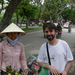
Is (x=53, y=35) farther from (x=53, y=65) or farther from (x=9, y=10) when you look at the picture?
(x=9, y=10)

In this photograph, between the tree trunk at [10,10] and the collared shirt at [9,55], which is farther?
the tree trunk at [10,10]

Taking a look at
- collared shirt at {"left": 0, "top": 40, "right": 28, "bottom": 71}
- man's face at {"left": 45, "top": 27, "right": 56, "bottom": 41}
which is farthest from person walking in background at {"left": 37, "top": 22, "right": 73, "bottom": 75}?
collared shirt at {"left": 0, "top": 40, "right": 28, "bottom": 71}

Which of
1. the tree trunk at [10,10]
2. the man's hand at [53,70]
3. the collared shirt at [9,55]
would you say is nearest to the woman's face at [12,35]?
the collared shirt at [9,55]

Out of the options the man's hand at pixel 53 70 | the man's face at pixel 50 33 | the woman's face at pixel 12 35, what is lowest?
the man's hand at pixel 53 70

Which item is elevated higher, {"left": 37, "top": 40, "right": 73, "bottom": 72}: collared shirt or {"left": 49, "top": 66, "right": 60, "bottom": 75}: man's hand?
{"left": 37, "top": 40, "right": 73, "bottom": 72}: collared shirt

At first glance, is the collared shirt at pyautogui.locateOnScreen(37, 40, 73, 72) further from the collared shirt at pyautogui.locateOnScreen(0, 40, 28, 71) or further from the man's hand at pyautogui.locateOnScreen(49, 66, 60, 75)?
the collared shirt at pyautogui.locateOnScreen(0, 40, 28, 71)

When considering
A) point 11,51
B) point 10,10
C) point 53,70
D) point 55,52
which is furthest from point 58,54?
point 10,10

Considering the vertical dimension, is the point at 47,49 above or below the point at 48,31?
below

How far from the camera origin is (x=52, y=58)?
2.26 meters

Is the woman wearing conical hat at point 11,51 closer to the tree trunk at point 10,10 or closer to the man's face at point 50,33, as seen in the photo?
the man's face at point 50,33

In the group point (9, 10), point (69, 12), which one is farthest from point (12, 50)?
point (69, 12)

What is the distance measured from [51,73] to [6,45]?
82cm

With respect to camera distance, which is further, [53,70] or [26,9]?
[26,9]

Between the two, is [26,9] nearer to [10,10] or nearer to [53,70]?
[10,10]
